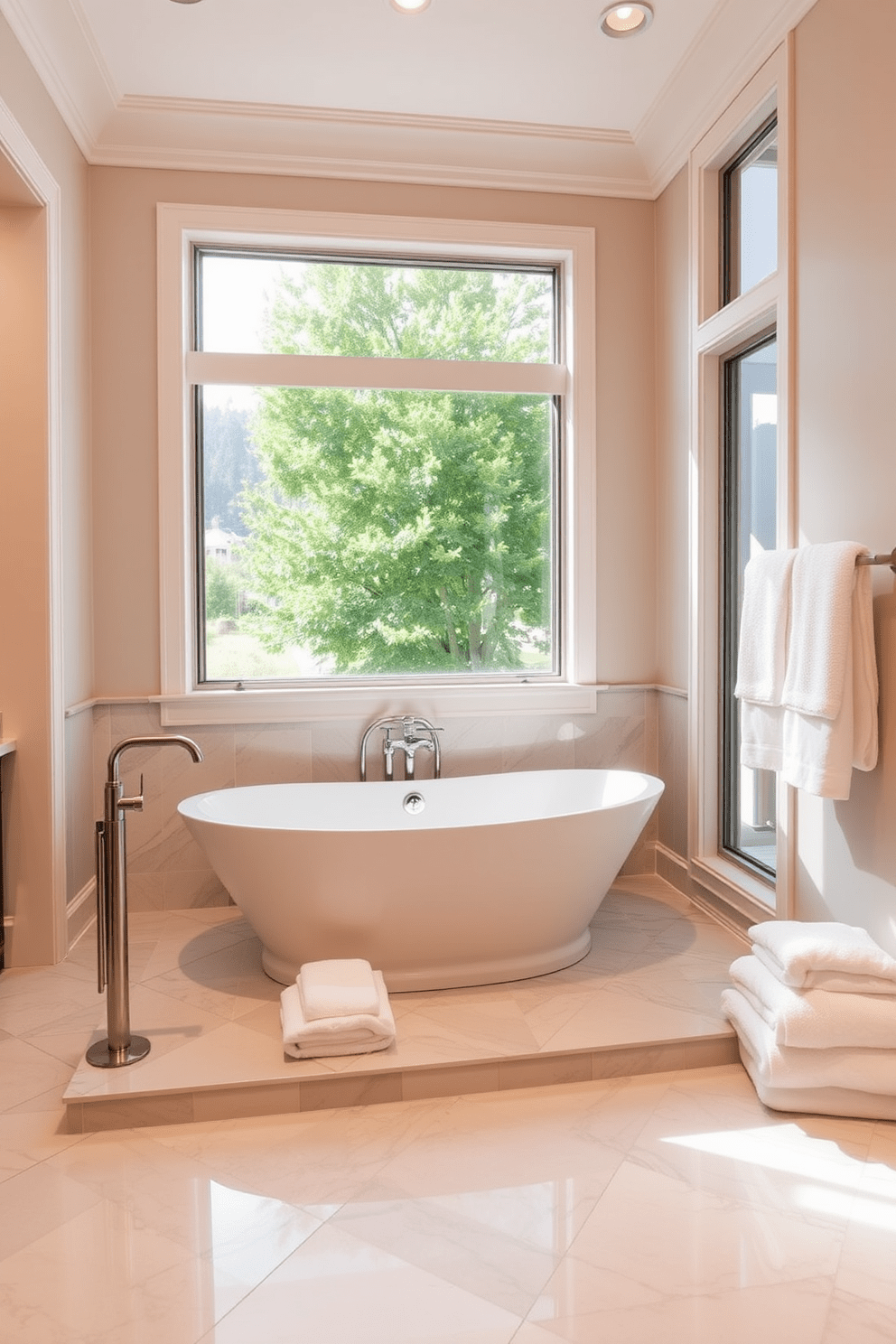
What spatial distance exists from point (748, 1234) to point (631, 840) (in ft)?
3.96

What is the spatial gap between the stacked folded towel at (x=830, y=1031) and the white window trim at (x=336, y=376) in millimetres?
1674

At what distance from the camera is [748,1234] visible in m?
1.71

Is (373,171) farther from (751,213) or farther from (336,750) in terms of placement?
(336,750)

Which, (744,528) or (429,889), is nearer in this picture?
(429,889)

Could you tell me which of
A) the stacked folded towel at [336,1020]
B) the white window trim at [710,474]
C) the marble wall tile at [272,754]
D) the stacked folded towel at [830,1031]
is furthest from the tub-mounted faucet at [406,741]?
the stacked folded towel at [830,1031]

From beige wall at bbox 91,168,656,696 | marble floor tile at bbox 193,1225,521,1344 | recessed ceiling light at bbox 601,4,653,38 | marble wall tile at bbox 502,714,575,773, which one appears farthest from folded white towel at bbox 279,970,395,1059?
recessed ceiling light at bbox 601,4,653,38

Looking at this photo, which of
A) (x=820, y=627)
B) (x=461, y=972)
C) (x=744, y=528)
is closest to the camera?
(x=820, y=627)

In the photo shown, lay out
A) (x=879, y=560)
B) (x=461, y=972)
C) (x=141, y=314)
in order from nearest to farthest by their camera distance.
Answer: (x=879, y=560) → (x=461, y=972) → (x=141, y=314)

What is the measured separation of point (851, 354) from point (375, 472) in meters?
1.83

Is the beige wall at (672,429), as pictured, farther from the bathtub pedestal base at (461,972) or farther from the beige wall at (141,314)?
the bathtub pedestal base at (461,972)

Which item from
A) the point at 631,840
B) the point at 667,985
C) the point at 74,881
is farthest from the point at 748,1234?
the point at 74,881

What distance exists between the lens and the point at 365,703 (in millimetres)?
3547

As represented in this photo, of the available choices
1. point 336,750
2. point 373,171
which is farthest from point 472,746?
point 373,171

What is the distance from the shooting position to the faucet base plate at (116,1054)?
7.27 feet
